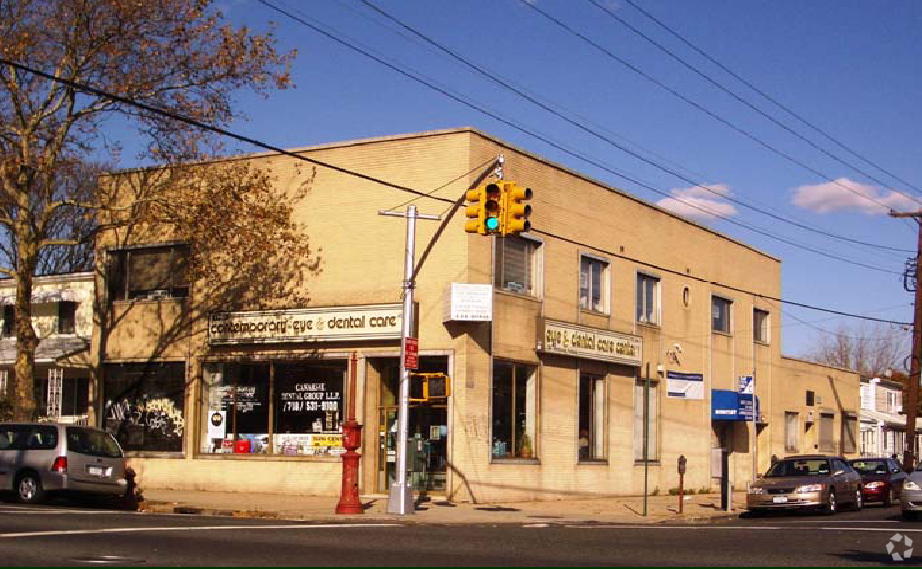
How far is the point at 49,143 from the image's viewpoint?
2752 centimetres

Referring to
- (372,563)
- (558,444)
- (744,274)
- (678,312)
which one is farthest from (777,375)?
(372,563)

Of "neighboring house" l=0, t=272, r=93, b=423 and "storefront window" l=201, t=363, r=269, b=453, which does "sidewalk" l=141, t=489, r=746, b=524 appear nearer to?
"storefront window" l=201, t=363, r=269, b=453

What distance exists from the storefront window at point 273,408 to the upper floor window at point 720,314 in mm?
15995

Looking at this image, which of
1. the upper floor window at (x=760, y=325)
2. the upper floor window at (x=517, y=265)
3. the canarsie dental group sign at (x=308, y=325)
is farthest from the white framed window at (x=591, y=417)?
the upper floor window at (x=760, y=325)

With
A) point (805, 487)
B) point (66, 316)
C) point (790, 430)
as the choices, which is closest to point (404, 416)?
point (805, 487)

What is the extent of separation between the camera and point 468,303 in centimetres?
2722

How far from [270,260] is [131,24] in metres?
6.98

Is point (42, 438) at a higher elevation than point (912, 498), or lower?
higher

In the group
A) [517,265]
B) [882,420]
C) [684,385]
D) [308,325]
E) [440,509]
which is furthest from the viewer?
[882,420]

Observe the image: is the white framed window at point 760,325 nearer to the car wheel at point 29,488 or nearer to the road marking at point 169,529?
the road marking at point 169,529

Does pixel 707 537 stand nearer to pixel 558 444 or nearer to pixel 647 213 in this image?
pixel 558 444

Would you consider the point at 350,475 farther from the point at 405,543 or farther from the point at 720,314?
the point at 720,314

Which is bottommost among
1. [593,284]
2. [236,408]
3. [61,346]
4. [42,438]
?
[42,438]

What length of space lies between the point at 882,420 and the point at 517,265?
37.5 meters
